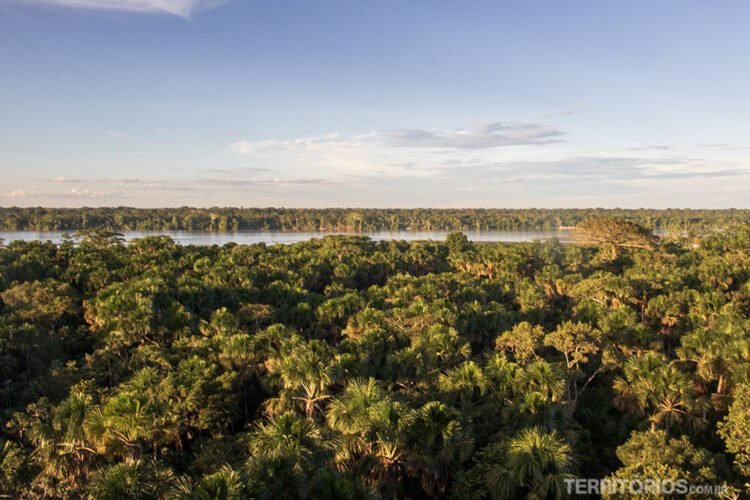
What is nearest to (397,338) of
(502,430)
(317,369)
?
→ (317,369)

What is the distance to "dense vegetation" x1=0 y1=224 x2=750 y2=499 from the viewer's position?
1906 centimetres

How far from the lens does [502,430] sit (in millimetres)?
22938

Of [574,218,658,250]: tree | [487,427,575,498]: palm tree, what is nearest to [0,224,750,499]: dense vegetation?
[487,427,575,498]: palm tree

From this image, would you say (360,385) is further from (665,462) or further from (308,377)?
(665,462)

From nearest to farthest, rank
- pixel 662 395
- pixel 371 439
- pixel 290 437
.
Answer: pixel 290 437 < pixel 371 439 < pixel 662 395

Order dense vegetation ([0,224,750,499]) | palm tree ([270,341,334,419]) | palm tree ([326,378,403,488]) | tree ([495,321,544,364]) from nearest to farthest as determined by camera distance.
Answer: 1. dense vegetation ([0,224,750,499])
2. palm tree ([326,378,403,488])
3. palm tree ([270,341,334,419])
4. tree ([495,321,544,364])

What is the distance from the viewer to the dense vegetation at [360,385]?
19062mm

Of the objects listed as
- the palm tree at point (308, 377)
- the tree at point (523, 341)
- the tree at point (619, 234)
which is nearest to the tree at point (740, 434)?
the tree at point (523, 341)

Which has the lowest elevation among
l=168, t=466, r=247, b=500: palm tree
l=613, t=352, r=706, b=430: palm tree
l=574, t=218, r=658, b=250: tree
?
l=613, t=352, r=706, b=430: palm tree

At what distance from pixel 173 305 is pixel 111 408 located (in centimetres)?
2001

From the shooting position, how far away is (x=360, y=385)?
22.5m

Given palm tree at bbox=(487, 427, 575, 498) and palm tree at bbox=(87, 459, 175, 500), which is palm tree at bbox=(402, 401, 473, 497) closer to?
palm tree at bbox=(487, 427, 575, 498)

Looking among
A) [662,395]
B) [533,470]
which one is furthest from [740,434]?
[533,470]

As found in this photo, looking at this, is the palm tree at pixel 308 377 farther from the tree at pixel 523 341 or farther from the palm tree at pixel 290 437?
the tree at pixel 523 341
